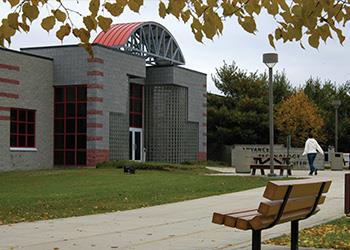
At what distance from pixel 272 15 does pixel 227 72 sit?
5375 centimetres

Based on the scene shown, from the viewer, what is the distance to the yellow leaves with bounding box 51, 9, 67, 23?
202 inches

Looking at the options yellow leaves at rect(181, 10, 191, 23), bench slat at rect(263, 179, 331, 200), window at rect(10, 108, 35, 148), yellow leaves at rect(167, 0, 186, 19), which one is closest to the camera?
yellow leaves at rect(167, 0, 186, 19)

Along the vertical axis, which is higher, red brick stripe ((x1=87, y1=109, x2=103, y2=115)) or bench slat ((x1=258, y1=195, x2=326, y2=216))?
red brick stripe ((x1=87, y1=109, x2=103, y2=115))

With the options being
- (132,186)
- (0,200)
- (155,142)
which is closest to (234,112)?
(155,142)

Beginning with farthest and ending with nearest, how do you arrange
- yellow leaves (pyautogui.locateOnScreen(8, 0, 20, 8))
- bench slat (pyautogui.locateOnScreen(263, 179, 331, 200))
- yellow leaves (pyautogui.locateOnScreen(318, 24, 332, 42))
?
bench slat (pyautogui.locateOnScreen(263, 179, 331, 200)) < yellow leaves (pyautogui.locateOnScreen(318, 24, 332, 42)) < yellow leaves (pyautogui.locateOnScreen(8, 0, 20, 8))

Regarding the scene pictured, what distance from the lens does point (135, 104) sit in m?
43.8

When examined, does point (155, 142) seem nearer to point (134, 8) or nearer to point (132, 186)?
point (132, 186)

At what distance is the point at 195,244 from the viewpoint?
9719mm

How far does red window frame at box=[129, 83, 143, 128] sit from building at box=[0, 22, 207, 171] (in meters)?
0.06

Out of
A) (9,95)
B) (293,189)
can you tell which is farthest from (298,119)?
(293,189)

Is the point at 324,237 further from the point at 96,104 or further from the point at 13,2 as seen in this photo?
the point at 96,104

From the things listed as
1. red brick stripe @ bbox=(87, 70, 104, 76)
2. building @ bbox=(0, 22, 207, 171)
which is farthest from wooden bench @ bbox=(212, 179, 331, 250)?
red brick stripe @ bbox=(87, 70, 104, 76)

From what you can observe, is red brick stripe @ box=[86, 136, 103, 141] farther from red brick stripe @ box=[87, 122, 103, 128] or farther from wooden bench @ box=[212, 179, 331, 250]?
wooden bench @ box=[212, 179, 331, 250]

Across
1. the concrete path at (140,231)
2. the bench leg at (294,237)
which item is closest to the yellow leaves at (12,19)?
the concrete path at (140,231)
